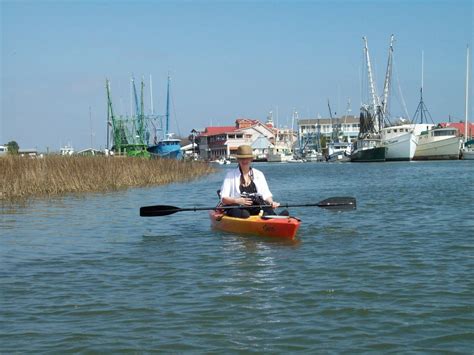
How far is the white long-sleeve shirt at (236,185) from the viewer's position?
12.9 meters

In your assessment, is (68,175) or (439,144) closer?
(68,175)

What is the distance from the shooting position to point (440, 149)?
242 ft

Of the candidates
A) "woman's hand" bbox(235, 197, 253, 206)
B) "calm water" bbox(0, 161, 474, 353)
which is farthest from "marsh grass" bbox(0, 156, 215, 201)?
"woman's hand" bbox(235, 197, 253, 206)

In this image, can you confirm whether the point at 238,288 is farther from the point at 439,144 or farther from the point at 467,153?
the point at 467,153

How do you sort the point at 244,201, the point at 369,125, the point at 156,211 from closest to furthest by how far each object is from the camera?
the point at 244,201 → the point at 156,211 → the point at 369,125

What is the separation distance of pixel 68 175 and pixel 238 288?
1798 cm

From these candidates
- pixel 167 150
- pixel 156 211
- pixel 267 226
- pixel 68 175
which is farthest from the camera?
pixel 167 150

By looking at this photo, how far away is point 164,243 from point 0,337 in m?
6.20

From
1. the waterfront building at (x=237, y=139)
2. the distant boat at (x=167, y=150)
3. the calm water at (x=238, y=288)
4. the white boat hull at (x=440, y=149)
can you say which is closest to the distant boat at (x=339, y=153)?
the white boat hull at (x=440, y=149)

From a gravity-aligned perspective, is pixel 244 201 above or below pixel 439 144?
below

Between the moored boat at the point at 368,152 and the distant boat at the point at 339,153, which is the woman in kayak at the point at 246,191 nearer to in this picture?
the moored boat at the point at 368,152

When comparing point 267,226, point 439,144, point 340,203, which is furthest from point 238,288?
point 439,144

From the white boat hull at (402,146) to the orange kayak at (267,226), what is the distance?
6360 cm

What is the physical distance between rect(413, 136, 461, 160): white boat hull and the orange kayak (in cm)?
6414
